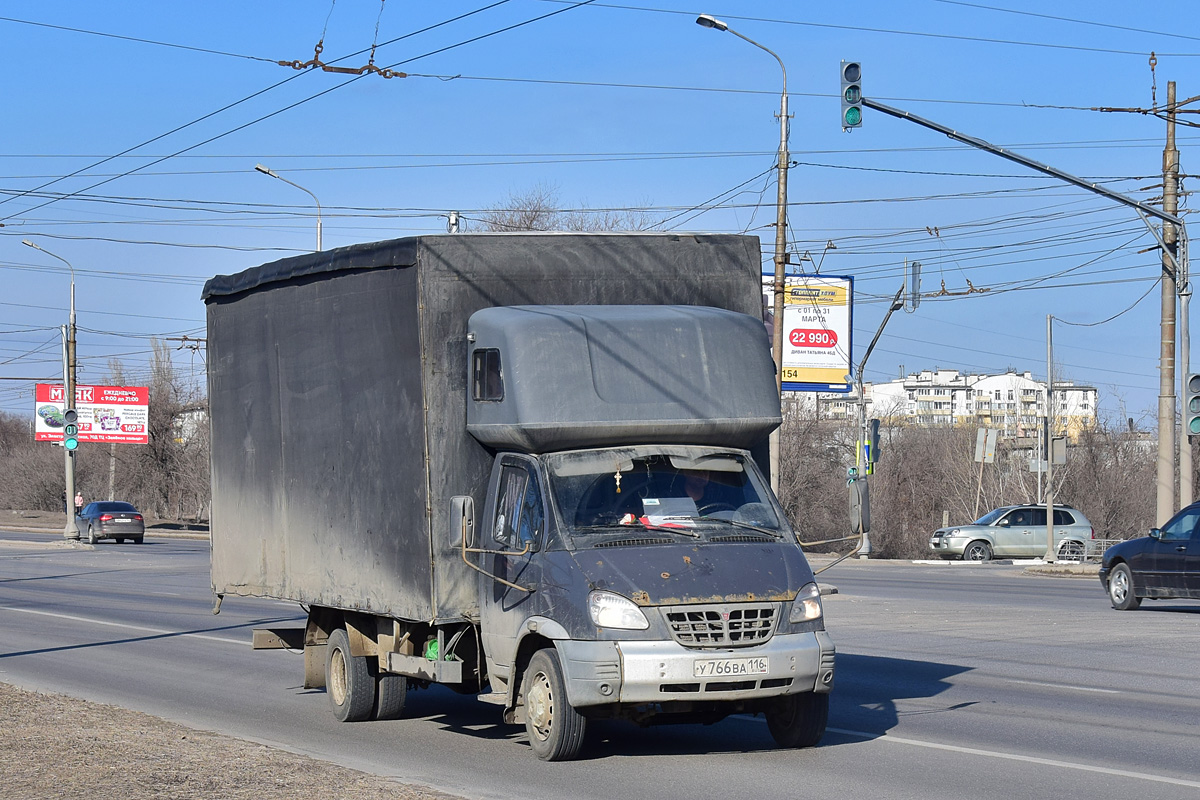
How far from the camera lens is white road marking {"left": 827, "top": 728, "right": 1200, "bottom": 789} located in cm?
831

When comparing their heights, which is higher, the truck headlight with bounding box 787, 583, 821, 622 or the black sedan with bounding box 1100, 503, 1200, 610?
the truck headlight with bounding box 787, 583, 821, 622

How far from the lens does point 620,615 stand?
8414 millimetres

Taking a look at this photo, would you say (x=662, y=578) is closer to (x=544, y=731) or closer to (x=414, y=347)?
(x=544, y=731)

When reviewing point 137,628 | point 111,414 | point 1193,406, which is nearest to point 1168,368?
point 1193,406

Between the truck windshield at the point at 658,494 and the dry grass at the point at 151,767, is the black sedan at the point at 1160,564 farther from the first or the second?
the dry grass at the point at 151,767

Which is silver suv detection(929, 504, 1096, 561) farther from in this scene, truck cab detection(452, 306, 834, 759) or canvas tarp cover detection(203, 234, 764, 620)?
truck cab detection(452, 306, 834, 759)

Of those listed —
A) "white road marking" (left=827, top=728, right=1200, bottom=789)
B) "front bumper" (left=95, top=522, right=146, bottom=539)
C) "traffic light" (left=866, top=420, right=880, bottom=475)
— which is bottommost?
"front bumper" (left=95, top=522, right=146, bottom=539)

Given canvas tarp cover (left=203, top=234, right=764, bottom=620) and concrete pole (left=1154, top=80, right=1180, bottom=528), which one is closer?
canvas tarp cover (left=203, top=234, right=764, bottom=620)

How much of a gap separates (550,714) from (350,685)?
2827 mm

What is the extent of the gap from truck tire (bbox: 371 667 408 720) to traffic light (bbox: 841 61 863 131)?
11202 millimetres

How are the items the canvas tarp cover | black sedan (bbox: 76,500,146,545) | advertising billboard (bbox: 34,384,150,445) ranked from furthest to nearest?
advertising billboard (bbox: 34,384,150,445), black sedan (bbox: 76,500,146,545), the canvas tarp cover

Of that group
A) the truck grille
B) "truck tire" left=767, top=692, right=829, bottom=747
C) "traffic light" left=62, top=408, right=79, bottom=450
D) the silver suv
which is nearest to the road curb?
"traffic light" left=62, top=408, right=79, bottom=450

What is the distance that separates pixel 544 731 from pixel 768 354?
9.95 ft

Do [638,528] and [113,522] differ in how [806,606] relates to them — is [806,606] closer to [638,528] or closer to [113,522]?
[638,528]
